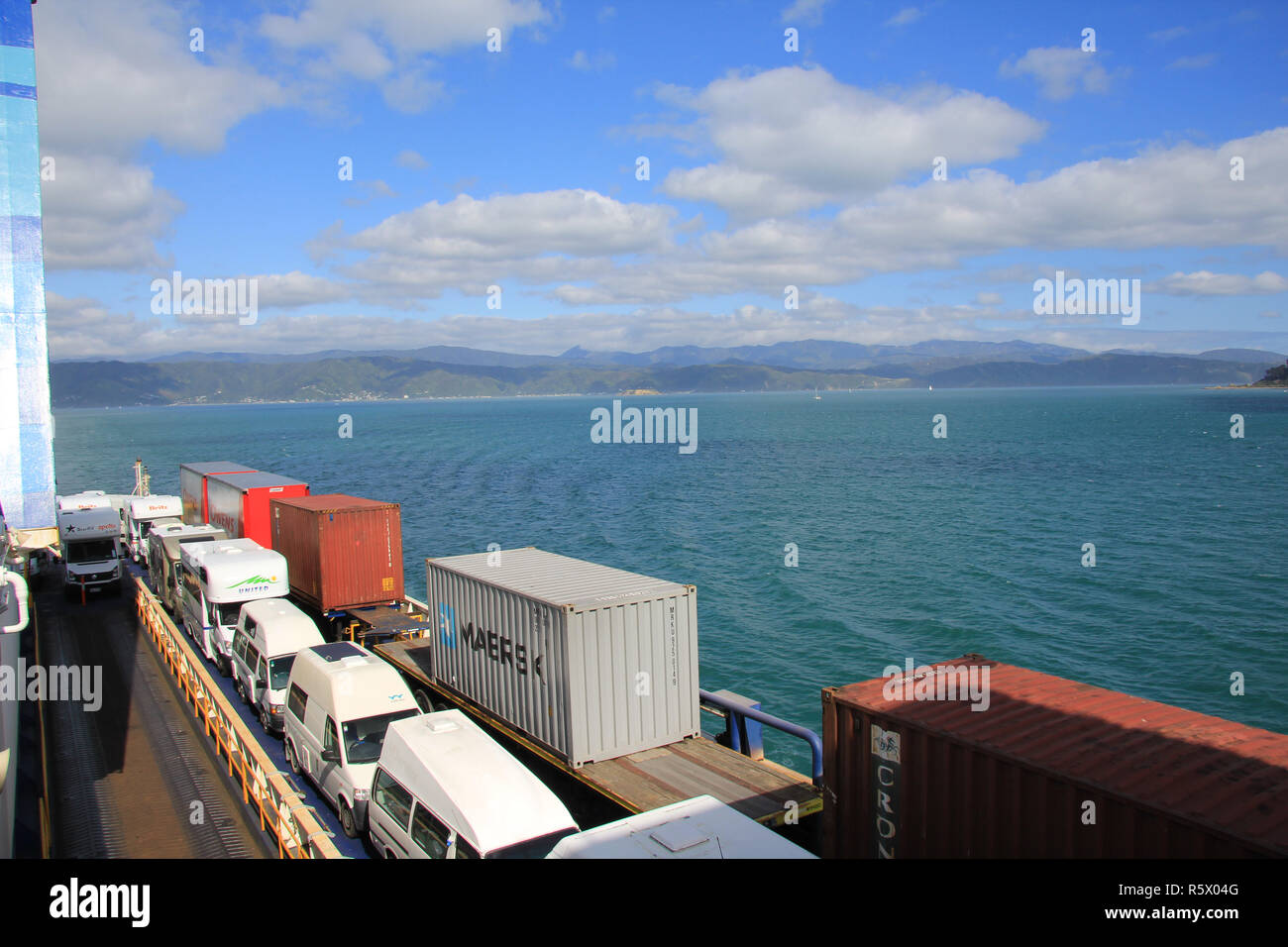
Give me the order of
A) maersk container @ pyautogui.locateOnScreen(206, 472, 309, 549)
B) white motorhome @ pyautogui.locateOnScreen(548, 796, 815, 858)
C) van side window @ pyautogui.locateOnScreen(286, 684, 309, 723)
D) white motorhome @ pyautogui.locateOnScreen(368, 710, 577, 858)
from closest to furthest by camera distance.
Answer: white motorhome @ pyautogui.locateOnScreen(548, 796, 815, 858) < white motorhome @ pyautogui.locateOnScreen(368, 710, 577, 858) < van side window @ pyautogui.locateOnScreen(286, 684, 309, 723) < maersk container @ pyautogui.locateOnScreen(206, 472, 309, 549)

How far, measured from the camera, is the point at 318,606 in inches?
906

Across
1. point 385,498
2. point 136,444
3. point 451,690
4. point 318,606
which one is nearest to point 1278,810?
point 451,690

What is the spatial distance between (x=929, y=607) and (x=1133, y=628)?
7.32 metres

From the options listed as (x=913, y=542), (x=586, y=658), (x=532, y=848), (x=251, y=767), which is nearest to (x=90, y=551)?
(x=251, y=767)

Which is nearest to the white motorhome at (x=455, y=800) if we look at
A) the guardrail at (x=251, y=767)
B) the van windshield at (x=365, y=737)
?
the guardrail at (x=251, y=767)

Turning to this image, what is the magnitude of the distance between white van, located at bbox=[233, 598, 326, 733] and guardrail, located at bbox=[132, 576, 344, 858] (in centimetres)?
102

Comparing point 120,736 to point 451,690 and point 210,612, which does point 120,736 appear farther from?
point 451,690

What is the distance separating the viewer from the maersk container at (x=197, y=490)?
112 ft

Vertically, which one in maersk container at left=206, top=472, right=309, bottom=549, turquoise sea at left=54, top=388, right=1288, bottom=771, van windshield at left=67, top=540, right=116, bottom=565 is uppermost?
maersk container at left=206, top=472, right=309, bottom=549

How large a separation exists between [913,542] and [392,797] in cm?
3969

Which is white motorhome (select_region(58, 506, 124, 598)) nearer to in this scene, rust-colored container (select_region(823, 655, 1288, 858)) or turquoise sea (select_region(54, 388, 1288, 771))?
turquoise sea (select_region(54, 388, 1288, 771))

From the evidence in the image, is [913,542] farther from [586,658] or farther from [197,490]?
[586,658]

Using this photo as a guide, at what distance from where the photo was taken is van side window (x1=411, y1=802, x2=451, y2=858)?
395 inches

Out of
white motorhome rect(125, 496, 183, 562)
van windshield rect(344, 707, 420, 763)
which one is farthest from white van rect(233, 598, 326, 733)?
white motorhome rect(125, 496, 183, 562)
